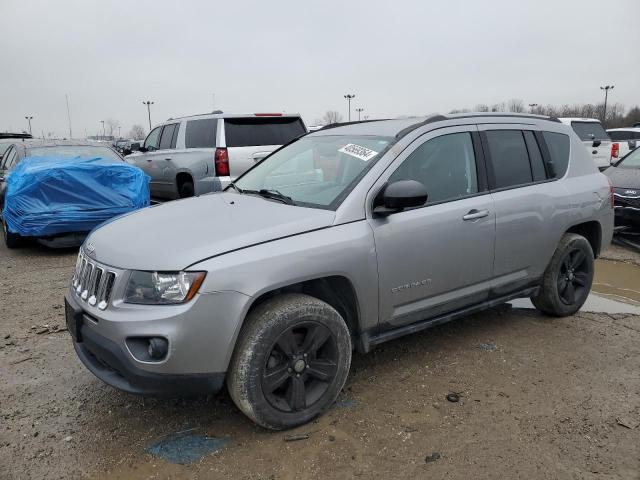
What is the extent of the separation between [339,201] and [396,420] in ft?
4.46

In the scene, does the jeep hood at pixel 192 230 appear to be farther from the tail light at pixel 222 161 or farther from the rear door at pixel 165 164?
the rear door at pixel 165 164

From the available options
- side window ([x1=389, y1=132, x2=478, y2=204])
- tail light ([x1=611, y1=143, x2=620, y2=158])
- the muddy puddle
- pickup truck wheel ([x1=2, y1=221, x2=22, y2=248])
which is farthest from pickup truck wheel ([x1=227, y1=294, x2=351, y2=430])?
tail light ([x1=611, y1=143, x2=620, y2=158])

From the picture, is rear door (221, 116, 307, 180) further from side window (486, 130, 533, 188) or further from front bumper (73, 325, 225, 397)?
front bumper (73, 325, 225, 397)

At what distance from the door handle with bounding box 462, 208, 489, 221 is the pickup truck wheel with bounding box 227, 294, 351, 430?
1236 mm

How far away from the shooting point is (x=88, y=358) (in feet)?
9.59

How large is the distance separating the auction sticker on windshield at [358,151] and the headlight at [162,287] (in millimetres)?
1467

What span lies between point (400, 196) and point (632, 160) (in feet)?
24.4

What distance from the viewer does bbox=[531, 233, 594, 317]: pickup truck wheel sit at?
4.38 m

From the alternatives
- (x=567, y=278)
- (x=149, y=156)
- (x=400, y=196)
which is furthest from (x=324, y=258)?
(x=149, y=156)

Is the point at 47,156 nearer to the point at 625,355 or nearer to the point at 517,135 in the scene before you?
the point at 517,135

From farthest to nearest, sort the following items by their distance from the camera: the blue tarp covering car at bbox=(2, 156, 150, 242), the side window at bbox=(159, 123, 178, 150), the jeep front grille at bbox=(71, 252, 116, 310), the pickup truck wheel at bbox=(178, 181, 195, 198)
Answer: the side window at bbox=(159, 123, 178, 150)
the pickup truck wheel at bbox=(178, 181, 195, 198)
the blue tarp covering car at bbox=(2, 156, 150, 242)
the jeep front grille at bbox=(71, 252, 116, 310)

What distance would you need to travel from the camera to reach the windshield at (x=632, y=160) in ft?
27.8

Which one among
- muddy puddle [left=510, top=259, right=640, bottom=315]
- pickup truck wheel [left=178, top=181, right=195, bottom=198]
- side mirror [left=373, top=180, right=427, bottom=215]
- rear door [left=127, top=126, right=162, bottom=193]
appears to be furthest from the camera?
rear door [left=127, top=126, right=162, bottom=193]

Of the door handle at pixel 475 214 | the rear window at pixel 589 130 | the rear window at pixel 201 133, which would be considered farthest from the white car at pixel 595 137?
the door handle at pixel 475 214
